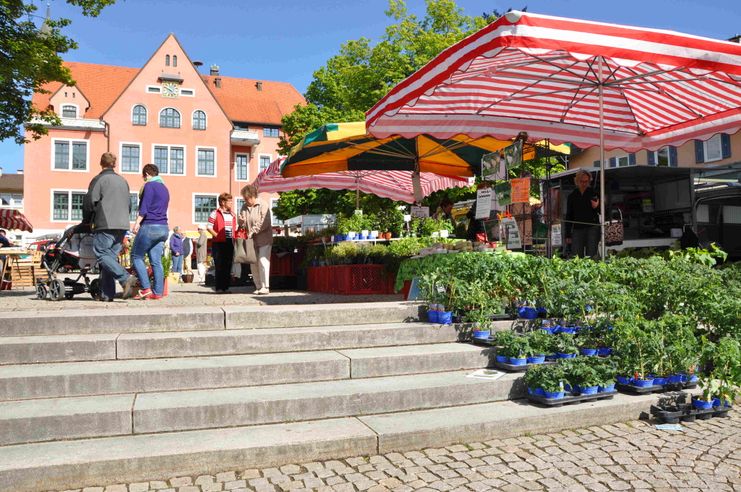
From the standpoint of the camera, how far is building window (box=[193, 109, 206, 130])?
150 ft

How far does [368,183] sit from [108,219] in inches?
263

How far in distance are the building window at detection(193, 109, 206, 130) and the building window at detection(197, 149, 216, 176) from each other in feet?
5.66

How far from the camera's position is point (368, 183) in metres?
13.3

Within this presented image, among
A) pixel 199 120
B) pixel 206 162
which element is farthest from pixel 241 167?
pixel 199 120

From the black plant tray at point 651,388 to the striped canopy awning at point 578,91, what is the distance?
8.95ft

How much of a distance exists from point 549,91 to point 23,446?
7093 mm

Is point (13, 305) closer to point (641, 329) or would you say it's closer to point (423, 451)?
point (423, 451)

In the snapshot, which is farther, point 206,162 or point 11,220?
point 206,162

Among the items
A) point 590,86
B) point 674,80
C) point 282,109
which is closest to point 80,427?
point 590,86

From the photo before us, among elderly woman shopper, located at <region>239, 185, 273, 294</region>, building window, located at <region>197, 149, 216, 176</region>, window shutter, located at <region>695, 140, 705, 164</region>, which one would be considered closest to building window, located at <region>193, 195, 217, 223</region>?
building window, located at <region>197, 149, 216, 176</region>

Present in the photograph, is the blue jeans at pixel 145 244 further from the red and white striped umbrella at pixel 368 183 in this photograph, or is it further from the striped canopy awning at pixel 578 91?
the red and white striped umbrella at pixel 368 183

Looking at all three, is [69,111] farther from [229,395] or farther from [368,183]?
[229,395]

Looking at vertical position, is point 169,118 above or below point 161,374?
above

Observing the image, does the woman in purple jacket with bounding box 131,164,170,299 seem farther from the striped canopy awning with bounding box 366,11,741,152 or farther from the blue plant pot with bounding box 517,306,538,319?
the blue plant pot with bounding box 517,306,538,319
